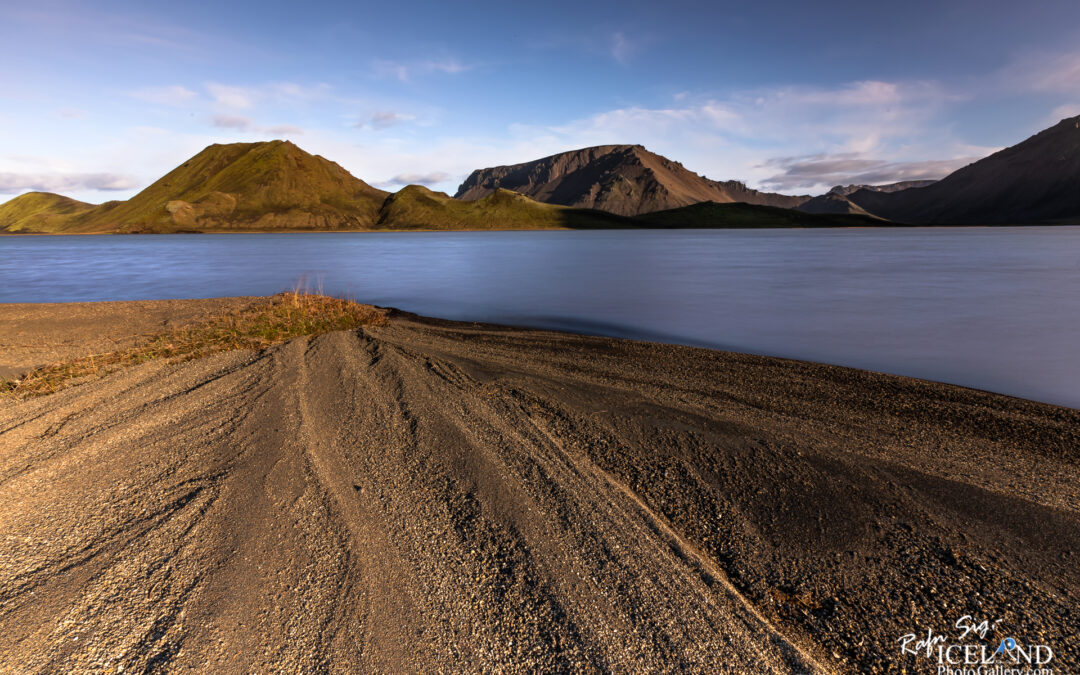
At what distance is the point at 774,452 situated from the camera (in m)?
7.33

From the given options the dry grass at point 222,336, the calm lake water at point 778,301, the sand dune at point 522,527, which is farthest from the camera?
the calm lake water at point 778,301

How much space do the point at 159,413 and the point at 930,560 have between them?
11288 millimetres

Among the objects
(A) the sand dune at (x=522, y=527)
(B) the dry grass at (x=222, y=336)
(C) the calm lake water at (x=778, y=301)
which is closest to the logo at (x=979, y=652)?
(A) the sand dune at (x=522, y=527)

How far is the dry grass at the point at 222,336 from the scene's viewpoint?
36.3 ft

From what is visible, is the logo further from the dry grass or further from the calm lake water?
the dry grass

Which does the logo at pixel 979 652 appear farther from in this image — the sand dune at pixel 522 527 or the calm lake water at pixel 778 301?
the calm lake water at pixel 778 301

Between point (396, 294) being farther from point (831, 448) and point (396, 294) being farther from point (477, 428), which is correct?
point (831, 448)

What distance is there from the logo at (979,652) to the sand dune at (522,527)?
12cm

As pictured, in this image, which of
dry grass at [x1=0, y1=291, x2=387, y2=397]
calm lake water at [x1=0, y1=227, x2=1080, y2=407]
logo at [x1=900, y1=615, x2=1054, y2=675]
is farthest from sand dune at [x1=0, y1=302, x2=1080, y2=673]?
calm lake water at [x1=0, y1=227, x2=1080, y2=407]

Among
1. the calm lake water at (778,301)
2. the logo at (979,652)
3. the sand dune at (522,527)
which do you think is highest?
the calm lake water at (778,301)

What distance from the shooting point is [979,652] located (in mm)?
3992

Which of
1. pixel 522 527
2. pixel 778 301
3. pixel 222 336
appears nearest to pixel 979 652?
pixel 522 527

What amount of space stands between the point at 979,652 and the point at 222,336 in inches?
653

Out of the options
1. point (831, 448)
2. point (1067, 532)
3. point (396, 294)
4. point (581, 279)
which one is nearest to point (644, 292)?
point (581, 279)
